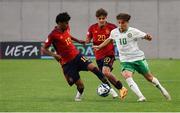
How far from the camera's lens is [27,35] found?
51.5m

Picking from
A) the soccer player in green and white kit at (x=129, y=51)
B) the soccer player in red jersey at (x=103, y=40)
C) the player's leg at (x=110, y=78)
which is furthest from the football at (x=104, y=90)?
the soccer player in red jersey at (x=103, y=40)

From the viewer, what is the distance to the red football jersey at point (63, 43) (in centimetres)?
1600

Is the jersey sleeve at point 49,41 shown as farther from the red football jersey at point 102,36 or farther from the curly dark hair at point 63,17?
the red football jersey at point 102,36

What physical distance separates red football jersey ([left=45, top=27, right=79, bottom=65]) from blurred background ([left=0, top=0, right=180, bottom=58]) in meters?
34.7

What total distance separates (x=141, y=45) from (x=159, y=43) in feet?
4.59

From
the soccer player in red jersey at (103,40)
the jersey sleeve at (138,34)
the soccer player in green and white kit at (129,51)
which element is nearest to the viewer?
the jersey sleeve at (138,34)

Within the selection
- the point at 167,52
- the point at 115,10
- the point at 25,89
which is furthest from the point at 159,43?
the point at 25,89

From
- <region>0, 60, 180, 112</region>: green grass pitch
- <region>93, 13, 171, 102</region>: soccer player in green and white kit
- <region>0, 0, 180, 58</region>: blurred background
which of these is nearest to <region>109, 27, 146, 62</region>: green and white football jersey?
<region>93, 13, 171, 102</region>: soccer player in green and white kit

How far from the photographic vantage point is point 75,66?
1630cm

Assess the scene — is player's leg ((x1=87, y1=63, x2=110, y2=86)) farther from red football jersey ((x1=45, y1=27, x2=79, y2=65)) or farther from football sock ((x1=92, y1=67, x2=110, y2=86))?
red football jersey ((x1=45, y1=27, x2=79, y2=65))

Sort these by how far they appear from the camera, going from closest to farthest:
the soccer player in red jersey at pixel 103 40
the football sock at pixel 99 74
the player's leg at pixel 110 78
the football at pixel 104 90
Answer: the football sock at pixel 99 74, the football at pixel 104 90, the player's leg at pixel 110 78, the soccer player in red jersey at pixel 103 40

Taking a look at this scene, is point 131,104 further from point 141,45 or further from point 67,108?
point 141,45

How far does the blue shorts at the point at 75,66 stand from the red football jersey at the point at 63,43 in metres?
0.10

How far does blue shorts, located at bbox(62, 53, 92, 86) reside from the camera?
53.2 ft
